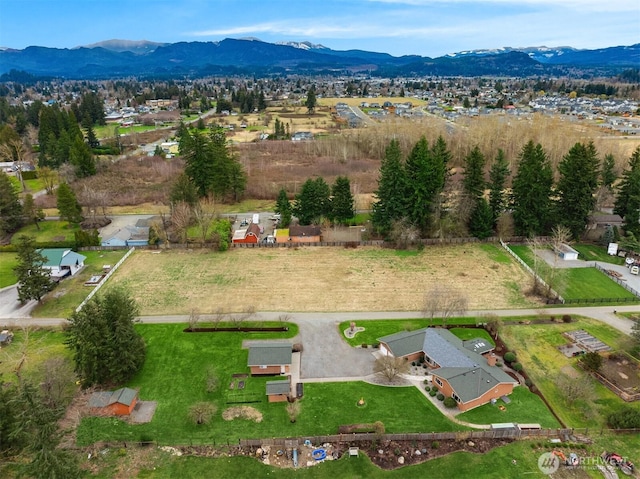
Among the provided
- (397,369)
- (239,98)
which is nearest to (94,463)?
(397,369)

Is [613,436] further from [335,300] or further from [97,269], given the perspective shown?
[97,269]

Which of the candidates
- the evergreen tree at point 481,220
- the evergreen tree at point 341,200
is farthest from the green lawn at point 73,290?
the evergreen tree at point 481,220

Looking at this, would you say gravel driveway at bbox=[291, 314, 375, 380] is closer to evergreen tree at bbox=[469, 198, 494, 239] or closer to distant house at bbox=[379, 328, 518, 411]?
distant house at bbox=[379, 328, 518, 411]

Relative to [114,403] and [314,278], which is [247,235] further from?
[114,403]

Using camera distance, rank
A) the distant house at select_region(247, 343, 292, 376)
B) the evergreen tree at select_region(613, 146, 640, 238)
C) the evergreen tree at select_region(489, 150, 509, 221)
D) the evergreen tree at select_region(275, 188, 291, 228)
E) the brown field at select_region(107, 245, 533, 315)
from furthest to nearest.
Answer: the evergreen tree at select_region(275, 188, 291, 228), the evergreen tree at select_region(489, 150, 509, 221), the evergreen tree at select_region(613, 146, 640, 238), the brown field at select_region(107, 245, 533, 315), the distant house at select_region(247, 343, 292, 376)

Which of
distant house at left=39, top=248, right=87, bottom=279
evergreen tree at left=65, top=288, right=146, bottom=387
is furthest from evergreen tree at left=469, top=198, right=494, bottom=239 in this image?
distant house at left=39, top=248, right=87, bottom=279
